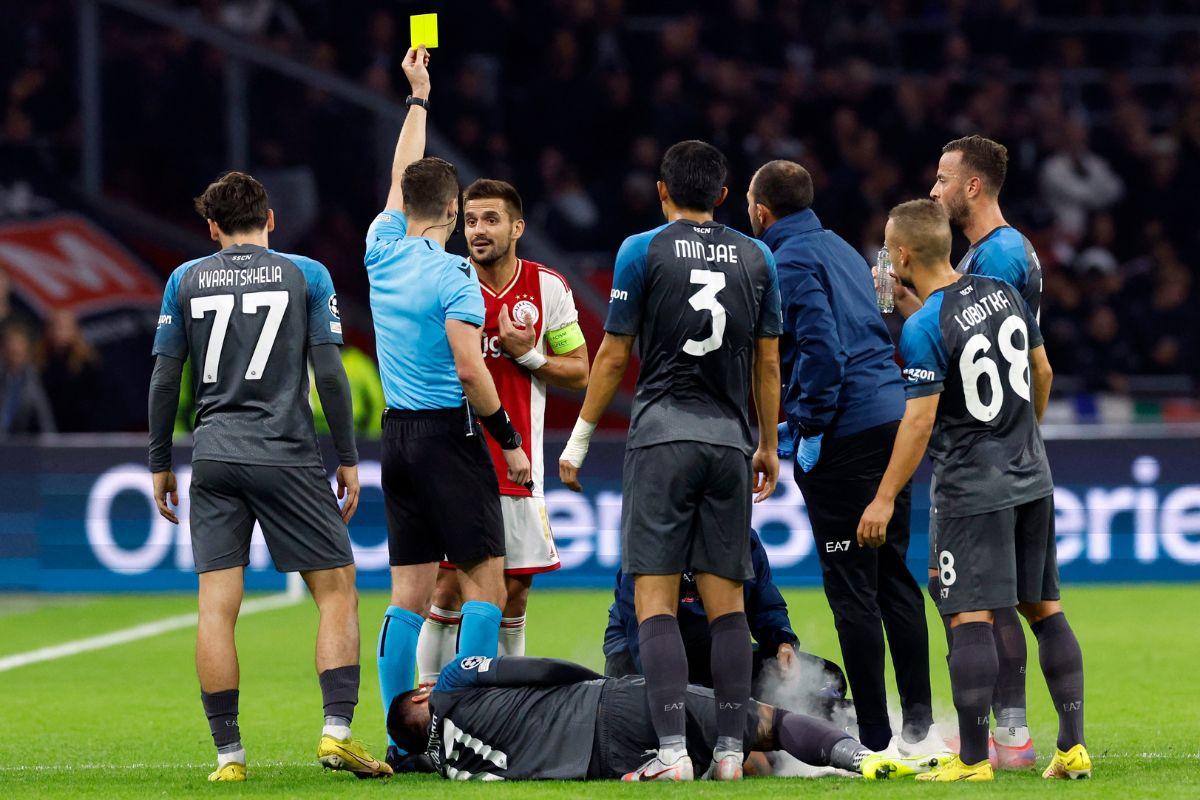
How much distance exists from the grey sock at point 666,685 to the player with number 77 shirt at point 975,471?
781 millimetres

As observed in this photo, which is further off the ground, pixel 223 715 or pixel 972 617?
pixel 972 617

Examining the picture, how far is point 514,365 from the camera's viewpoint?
7457mm

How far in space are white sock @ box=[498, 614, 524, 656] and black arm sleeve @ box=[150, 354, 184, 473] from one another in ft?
5.26

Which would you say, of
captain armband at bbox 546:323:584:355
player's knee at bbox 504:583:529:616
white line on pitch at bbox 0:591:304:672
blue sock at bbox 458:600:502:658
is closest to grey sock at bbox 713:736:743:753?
blue sock at bbox 458:600:502:658

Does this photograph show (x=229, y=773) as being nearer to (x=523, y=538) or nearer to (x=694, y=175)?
(x=523, y=538)

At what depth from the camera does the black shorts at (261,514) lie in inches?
260

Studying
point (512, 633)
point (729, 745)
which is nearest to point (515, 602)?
point (512, 633)

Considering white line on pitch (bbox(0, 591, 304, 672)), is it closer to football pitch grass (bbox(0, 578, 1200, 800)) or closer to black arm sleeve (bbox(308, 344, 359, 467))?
football pitch grass (bbox(0, 578, 1200, 800))

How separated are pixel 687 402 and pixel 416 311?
1.17 meters

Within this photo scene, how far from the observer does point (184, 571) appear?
13875mm

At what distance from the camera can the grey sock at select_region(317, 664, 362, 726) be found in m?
6.59

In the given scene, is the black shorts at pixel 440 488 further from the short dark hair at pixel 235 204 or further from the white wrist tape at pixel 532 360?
the short dark hair at pixel 235 204

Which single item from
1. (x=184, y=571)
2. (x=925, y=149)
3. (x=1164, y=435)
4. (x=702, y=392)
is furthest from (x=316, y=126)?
(x=702, y=392)

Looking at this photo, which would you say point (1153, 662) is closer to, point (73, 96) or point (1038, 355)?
point (1038, 355)
